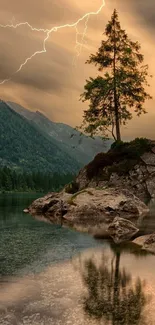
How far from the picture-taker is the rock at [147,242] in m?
18.3

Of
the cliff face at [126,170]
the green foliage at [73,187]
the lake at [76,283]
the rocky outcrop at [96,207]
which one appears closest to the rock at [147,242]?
the lake at [76,283]

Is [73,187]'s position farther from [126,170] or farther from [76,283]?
[76,283]

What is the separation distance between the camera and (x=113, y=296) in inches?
432

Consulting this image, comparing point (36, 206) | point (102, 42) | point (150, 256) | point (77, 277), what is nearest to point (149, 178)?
point (36, 206)

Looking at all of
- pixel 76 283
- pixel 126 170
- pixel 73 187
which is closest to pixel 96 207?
pixel 126 170

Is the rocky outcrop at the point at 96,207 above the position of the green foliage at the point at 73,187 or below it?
below

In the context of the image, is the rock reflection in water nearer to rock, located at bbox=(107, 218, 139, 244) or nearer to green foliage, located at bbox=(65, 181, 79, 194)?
rock, located at bbox=(107, 218, 139, 244)

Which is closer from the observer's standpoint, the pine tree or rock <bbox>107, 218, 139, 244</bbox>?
rock <bbox>107, 218, 139, 244</bbox>

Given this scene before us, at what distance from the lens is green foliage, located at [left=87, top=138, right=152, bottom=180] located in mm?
52062

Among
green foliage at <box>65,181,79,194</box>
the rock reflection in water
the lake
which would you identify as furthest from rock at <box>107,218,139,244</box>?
green foliage at <box>65,181,79,194</box>

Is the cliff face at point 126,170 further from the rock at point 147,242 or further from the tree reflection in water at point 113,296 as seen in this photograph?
the tree reflection in water at point 113,296

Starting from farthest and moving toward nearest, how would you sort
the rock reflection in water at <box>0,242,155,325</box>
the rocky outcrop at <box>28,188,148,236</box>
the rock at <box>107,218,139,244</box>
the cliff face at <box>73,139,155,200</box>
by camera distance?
the cliff face at <box>73,139,155,200</box> < the rocky outcrop at <box>28,188,148,236</box> < the rock at <box>107,218,139,244</box> < the rock reflection in water at <box>0,242,155,325</box>

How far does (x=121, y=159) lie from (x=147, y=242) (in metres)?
35.1

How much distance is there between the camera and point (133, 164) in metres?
52.2
